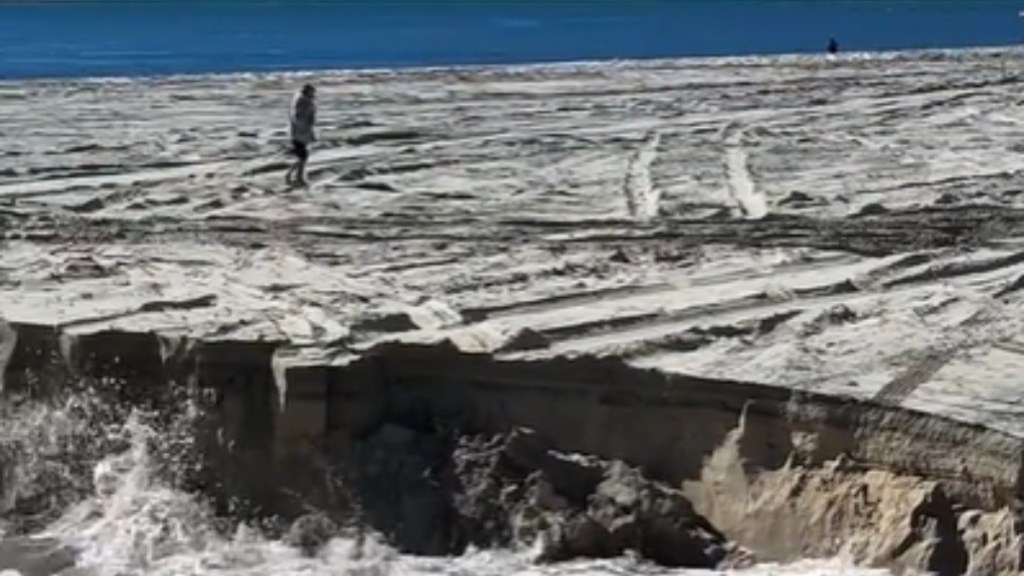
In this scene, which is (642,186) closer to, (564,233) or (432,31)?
(564,233)

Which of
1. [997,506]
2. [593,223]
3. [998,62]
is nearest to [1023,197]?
[593,223]

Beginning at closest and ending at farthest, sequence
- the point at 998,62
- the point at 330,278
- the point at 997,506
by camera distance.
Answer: the point at 997,506 < the point at 330,278 < the point at 998,62

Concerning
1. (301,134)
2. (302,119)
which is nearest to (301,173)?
(301,134)

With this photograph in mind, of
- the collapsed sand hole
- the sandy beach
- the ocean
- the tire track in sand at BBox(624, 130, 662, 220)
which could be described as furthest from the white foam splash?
the tire track in sand at BBox(624, 130, 662, 220)

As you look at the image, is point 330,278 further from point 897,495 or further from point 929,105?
point 929,105

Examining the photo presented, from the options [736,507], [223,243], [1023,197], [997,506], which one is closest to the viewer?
[997,506]

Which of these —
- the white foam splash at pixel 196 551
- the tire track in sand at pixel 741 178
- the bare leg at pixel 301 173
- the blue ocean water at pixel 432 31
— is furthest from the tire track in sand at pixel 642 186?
the blue ocean water at pixel 432 31

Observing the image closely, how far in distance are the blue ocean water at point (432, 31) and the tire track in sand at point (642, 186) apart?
788 inches

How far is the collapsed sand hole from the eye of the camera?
30.5ft

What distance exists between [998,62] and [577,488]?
1018 inches

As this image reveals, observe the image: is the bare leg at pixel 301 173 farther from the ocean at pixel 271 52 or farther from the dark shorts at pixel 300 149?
the ocean at pixel 271 52

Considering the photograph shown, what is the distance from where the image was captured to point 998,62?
111ft

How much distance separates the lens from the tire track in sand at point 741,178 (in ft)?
Result: 52.5

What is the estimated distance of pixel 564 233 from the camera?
14836mm
